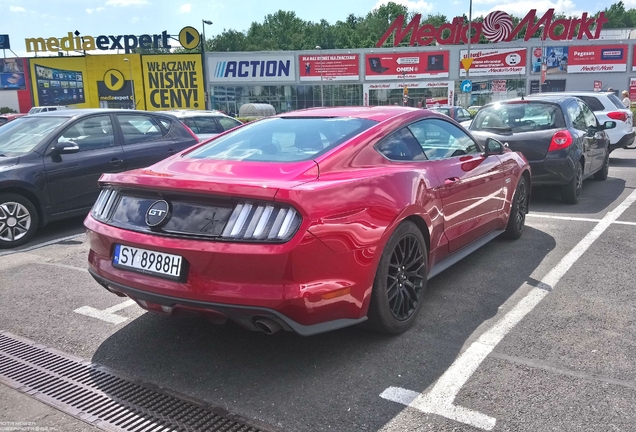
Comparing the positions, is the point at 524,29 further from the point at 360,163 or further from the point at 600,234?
the point at 360,163

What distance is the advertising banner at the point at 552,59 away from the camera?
4503 centimetres

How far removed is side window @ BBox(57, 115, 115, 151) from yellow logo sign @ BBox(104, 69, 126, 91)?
4625 centimetres

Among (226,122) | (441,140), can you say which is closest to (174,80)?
(226,122)

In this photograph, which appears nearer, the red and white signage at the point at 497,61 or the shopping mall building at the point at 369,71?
the shopping mall building at the point at 369,71

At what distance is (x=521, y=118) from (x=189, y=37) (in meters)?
43.9

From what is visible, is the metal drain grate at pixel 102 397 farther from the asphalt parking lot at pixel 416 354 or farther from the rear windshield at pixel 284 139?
the rear windshield at pixel 284 139

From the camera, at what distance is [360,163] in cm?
353

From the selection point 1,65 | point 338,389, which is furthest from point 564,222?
point 1,65

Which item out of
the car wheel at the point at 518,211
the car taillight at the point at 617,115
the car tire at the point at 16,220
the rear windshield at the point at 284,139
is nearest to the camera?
the rear windshield at the point at 284,139

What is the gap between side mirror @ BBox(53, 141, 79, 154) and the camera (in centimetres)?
662

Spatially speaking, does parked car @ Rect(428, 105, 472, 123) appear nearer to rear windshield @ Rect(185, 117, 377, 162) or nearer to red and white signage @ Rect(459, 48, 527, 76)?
rear windshield @ Rect(185, 117, 377, 162)

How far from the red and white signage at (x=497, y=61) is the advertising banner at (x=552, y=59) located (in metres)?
0.84

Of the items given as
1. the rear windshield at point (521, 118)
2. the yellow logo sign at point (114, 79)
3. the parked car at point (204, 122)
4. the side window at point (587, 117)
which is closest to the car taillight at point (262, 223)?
the rear windshield at point (521, 118)

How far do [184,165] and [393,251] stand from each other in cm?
143
